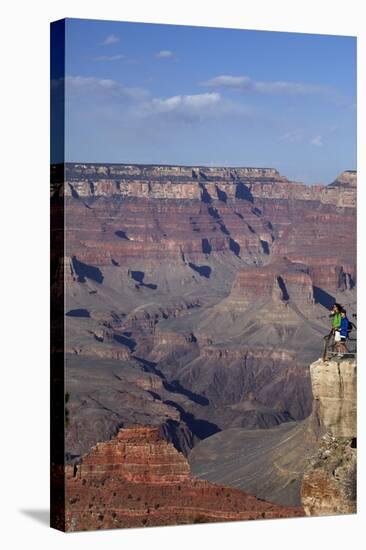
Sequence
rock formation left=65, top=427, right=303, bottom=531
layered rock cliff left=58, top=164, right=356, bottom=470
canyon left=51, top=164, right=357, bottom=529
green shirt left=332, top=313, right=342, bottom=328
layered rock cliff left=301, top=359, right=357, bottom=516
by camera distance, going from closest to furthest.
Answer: rock formation left=65, top=427, right=303, bottom=531 < layered rock cliff left=301, top=359, right=357, bottom=516 < green shirt left=332, top=313, right=342, bottom=328 < canyon left=51, top=164, right=357, bottom=529 < layered rock cliff left=58, top=164, right=356, bottom=470

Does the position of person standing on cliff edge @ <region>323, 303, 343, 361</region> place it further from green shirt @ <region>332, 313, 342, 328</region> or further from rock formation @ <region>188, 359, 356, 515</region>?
rock formation @ <region>188, 359, 356, 515</region>

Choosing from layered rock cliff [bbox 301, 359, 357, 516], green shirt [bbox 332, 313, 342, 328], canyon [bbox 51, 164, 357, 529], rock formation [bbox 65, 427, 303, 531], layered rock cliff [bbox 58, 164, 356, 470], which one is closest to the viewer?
rock formation [bbox 65, 427, 303, 531]

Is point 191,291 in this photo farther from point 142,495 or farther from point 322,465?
point 142,495

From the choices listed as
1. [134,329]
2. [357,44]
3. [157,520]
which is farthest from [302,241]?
[134,329]

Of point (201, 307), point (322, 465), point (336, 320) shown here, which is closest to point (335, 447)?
point (322, 465)

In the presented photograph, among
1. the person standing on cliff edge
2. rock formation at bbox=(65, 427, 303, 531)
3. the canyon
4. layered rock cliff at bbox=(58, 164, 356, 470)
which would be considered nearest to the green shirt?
the person standing on cliff edge

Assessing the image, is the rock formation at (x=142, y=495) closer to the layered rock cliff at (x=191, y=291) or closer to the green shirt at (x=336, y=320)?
the layered rock cliff at (x=191, y=291)
